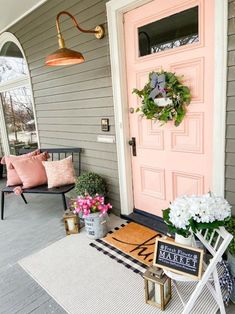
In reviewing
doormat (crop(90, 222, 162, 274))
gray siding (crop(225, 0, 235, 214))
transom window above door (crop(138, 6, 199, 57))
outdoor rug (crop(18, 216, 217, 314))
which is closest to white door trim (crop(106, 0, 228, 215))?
gray siding (crop(225, 0, 235, 214))

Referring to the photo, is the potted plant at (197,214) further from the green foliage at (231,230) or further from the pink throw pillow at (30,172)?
Answer: the pink throw pillow at (30,172)

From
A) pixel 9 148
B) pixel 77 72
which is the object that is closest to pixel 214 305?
pixel 77 72

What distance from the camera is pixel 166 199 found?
2531 mm

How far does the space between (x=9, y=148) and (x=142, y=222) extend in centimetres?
360

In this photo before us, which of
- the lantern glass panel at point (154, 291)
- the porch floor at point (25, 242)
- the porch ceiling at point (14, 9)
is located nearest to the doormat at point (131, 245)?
the lantern glass panel at point (154, 291)

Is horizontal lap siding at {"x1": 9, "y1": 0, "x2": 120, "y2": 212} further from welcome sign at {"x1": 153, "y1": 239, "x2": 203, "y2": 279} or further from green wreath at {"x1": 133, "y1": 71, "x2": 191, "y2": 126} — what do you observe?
welcome sign at {"x1": 153, "y1": 239, "x2": 203, "y2": 279}

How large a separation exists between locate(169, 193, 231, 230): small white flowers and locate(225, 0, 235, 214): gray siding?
0.60 meters

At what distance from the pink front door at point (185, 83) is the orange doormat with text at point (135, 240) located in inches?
10.5

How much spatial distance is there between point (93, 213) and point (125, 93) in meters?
1.27

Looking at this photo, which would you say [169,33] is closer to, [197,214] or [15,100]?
[197,214]

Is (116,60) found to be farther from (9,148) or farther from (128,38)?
(9,148)

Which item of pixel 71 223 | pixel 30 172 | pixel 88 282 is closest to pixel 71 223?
pixel 71 223

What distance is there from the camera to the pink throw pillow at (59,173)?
302 cm

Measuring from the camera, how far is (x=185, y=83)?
212 cm
